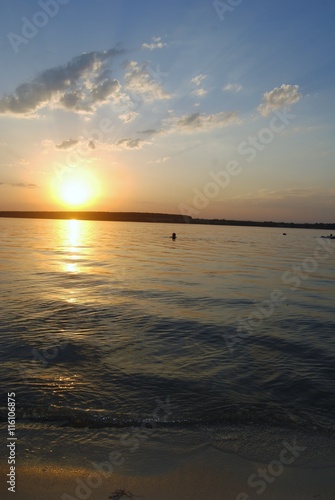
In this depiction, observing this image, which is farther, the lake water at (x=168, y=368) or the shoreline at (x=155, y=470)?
the lake water at (x=168, y=368)

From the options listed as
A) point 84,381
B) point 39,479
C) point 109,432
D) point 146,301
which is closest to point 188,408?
point 109,432

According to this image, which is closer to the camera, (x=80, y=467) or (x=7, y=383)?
(x=80, y=467)

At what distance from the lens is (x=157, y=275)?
92.1ft

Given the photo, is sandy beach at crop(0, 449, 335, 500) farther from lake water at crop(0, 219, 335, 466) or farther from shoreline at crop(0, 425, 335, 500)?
lake water at crop(0, 219, 335, 466)

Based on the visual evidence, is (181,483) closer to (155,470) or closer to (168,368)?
(155,470)

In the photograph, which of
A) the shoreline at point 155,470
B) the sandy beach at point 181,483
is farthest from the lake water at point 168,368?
the sandy beach at point 181,483

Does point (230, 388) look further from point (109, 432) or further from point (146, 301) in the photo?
point (146, 301)

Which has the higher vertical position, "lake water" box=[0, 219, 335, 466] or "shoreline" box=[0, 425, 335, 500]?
"shoreline" box=[0, 425, 335, 500]

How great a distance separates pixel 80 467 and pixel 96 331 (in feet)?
25.8

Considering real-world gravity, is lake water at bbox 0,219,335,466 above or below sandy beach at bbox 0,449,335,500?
below

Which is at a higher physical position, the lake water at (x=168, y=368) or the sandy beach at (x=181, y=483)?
the sandy beach at (x=181, y=483)

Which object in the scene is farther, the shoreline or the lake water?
the lake water

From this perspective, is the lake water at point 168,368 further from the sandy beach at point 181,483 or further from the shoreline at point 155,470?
the sandy beach at point 181,483

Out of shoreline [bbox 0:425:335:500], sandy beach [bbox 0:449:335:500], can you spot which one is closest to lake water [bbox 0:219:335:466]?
shoreline [bbox 0:425:335:500]
